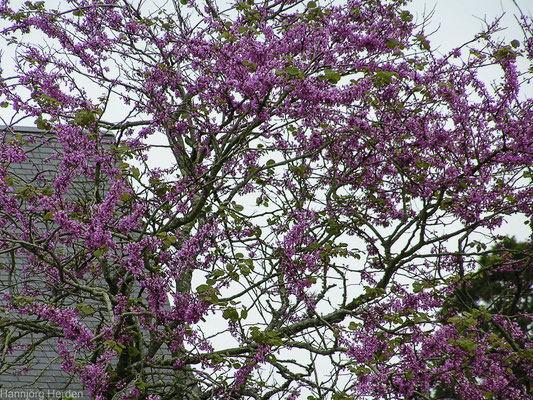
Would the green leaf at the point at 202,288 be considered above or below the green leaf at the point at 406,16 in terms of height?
below

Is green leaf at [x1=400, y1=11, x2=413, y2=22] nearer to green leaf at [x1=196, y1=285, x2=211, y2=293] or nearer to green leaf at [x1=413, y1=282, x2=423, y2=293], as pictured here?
green leaf at [x1=413, y1=282, x2=423, y2=293]

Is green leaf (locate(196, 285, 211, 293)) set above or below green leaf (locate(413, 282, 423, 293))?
below

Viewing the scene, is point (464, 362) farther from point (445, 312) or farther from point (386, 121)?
point (386, 121)

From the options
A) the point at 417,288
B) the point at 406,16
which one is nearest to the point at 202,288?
the point at 417,288

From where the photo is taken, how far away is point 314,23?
738cm

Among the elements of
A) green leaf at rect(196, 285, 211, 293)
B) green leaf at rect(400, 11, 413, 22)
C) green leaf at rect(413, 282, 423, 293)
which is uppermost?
green leaf at rect(400, 11, 413, 22)

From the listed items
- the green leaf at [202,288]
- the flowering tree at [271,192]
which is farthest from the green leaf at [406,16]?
the green leaf at [202,288]

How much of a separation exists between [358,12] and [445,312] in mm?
3783

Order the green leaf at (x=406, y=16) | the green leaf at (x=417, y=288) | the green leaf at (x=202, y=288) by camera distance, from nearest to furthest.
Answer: the green leaf at (x=202, y=288) < the green leaf at (x=417, y=288) < the green leaf at (x=406, y=16)

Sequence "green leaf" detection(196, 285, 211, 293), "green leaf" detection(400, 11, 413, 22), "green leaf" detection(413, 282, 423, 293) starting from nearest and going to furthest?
"green leaf" detection(196, 285, 211, 293), "green leaf" detection(413, 282, 423, 293), "green leaf" detection(400, 11, 413, 22)

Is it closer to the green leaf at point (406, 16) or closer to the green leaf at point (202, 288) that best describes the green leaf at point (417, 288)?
the green leaf at point (202, 288)

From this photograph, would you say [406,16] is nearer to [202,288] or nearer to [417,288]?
[417,288]

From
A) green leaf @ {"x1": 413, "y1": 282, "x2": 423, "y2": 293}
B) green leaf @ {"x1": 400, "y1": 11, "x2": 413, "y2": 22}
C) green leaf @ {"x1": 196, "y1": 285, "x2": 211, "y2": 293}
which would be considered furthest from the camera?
green leaf @ {"x1": 400, "y1": 11, "x2": 413, "y2": 22}

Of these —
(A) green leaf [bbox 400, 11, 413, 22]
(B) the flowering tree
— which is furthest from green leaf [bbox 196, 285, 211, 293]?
(A) green leaf [bbox 400, 11, 413, 22]
